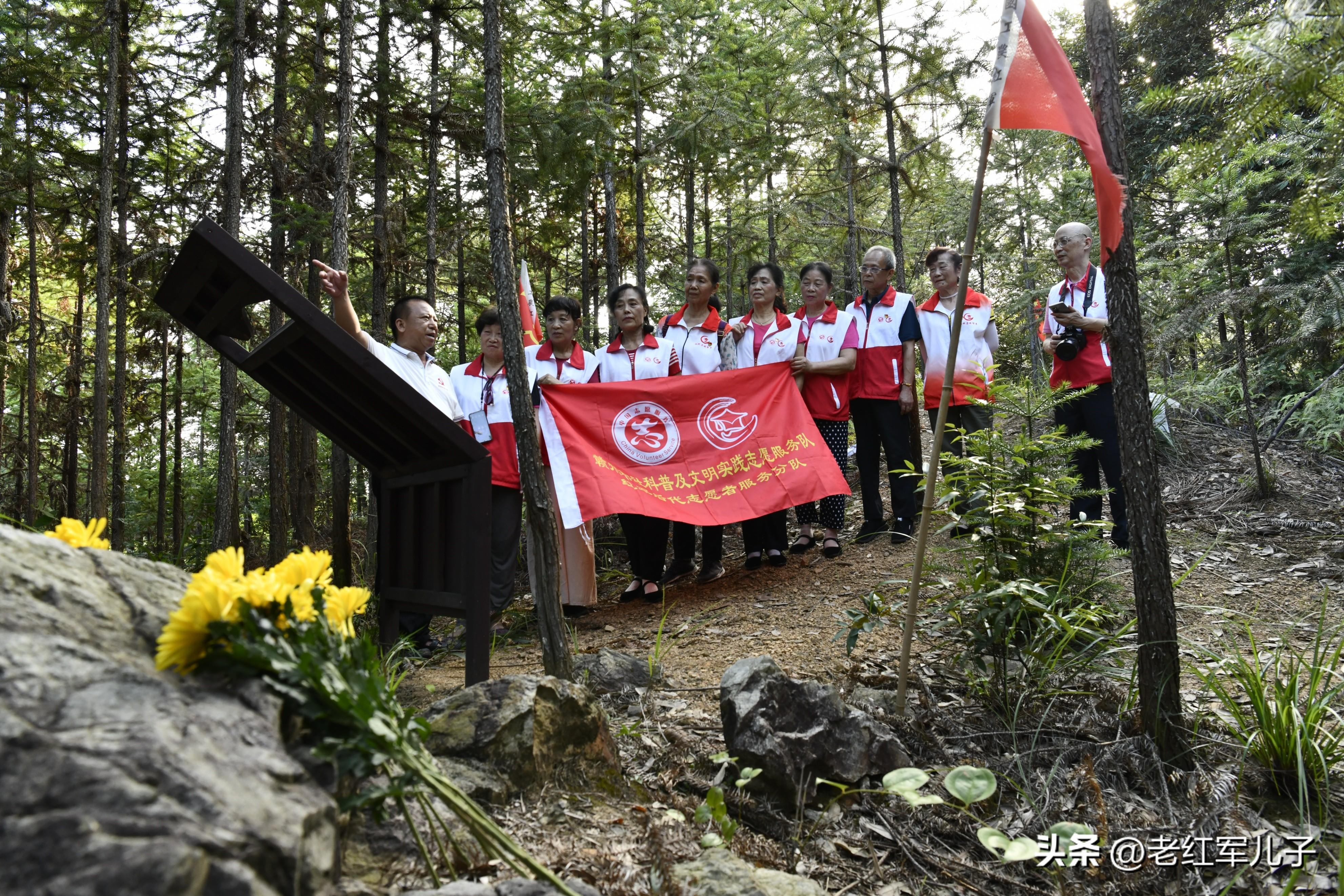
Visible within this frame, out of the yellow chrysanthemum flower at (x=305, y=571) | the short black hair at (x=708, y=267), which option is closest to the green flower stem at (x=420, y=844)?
the yellow chrysanthemum flower at (x=305, y=571)

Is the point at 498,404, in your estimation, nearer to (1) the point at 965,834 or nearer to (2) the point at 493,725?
(2) the point at 493,725

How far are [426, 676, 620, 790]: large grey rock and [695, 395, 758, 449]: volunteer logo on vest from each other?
3.77m

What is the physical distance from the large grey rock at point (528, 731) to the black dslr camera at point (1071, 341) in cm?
474

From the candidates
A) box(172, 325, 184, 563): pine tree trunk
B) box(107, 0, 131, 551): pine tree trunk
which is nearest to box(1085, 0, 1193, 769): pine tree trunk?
box(107, 0, 131, 551): pine tree trunk

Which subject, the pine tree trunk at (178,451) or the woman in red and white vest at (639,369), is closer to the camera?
the woman in red and white vest at (639,369)

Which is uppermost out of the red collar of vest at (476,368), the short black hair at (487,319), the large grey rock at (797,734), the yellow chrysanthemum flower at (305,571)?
the short black hair at (487,319)

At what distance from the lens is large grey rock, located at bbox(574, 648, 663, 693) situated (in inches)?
164

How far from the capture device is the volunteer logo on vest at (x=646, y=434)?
21.1 ft

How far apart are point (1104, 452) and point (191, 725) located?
6214 mm

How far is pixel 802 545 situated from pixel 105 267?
912 centimetres

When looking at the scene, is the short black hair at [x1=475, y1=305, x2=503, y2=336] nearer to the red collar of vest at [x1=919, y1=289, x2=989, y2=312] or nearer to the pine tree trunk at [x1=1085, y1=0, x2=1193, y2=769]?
the red collar of vest at [x1=919, y1=289, x2=989, y2=312]

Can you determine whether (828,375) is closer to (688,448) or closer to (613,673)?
(688,448)

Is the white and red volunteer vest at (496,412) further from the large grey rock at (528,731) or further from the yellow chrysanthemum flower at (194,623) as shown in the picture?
the yellow chrysanthemum flower at (194,623)

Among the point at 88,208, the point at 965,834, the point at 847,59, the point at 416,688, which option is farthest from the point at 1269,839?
the point at 88,208
